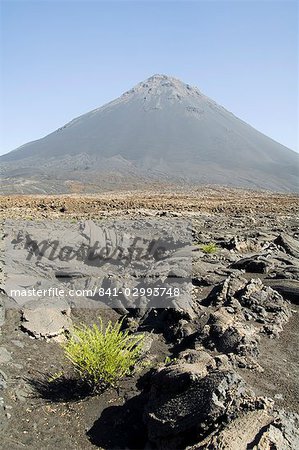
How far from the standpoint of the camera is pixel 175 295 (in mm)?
6910

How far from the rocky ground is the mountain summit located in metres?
45.2

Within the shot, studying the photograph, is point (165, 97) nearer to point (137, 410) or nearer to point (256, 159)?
point (256, 159)

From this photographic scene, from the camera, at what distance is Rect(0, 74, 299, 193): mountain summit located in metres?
87.5

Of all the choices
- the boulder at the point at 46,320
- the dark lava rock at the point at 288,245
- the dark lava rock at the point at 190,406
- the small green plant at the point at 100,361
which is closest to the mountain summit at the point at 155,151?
the dark lava rock at the point at 288,245

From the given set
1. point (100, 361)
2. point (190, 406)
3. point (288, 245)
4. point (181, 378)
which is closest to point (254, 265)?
point (288, 245)

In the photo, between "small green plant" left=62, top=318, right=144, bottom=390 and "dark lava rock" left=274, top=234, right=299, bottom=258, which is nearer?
"small green plant" left=62, top=318, right=144, bottom=390

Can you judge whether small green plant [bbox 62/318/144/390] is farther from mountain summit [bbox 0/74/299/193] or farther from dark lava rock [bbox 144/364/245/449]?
mountain summit [bbox 0/74/299/193]

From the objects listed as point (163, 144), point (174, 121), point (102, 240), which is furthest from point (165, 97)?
point (102, 240)

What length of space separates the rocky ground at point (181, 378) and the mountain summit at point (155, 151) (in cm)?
4518

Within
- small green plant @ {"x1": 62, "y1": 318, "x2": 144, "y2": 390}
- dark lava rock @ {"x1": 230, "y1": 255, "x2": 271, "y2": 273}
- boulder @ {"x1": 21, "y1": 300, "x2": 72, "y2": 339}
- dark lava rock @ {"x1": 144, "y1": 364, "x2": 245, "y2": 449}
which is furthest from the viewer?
dark lava rock @ {"x1": 230, "y1": 255, "x2": 271, "y2": 273}

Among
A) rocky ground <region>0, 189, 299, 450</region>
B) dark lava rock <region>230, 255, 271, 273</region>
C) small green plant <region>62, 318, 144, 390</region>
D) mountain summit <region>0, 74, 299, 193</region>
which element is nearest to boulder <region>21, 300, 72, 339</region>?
A: rocky ground <region>0, 189, 299, 450</region>

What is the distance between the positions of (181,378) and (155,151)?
124m

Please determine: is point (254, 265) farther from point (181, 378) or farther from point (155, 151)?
point (155, 151)

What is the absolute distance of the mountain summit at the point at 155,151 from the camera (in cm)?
8750
